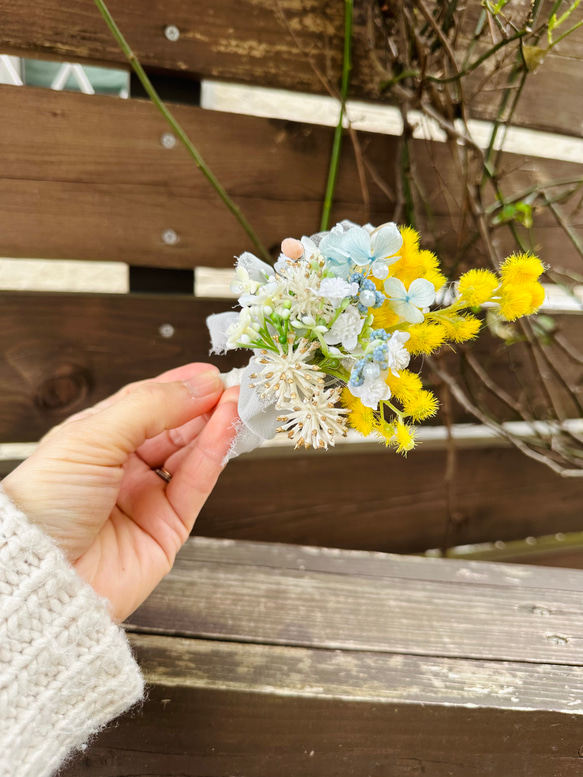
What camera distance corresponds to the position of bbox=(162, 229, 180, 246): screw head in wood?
0.93 metres

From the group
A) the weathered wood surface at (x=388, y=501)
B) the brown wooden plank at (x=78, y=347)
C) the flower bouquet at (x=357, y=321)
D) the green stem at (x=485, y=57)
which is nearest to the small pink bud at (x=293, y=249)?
the flower bouquet at (x=357, y=321)

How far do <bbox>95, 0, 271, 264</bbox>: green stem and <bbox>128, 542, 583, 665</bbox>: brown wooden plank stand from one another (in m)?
0.54

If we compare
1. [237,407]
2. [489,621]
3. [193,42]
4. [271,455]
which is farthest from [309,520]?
[193,42]

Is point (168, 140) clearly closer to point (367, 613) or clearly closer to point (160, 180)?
point (160, 180)

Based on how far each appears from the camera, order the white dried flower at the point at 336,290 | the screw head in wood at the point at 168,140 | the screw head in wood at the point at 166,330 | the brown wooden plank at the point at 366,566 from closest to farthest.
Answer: the white dried flower at the point at 336,290, the brown wooden plank at the point at 366,566, the screw head in wood at the point at 168,140, the screw head in wood at the point at 166,330

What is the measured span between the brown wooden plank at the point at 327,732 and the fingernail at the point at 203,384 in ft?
0.99

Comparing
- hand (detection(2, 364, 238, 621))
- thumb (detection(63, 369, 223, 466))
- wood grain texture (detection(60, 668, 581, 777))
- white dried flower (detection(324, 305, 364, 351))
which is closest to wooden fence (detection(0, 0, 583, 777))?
wood grain texture (detection(60, 668, 581, 777))

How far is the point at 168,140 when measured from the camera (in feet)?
2.91

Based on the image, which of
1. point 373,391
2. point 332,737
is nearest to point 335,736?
point 332,737

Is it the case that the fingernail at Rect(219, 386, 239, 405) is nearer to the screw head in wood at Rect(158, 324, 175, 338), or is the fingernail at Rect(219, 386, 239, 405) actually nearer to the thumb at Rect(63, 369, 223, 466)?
the thumb at Rect(63, 369, 223, 466)

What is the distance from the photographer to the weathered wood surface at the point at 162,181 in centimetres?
83

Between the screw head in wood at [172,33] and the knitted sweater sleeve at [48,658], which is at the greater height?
the screw head in wood at [172,33]

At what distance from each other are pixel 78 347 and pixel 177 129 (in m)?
0.43

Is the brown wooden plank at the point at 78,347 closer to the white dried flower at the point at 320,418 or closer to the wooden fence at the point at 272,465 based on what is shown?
the wooden fence at the point at 272,465
